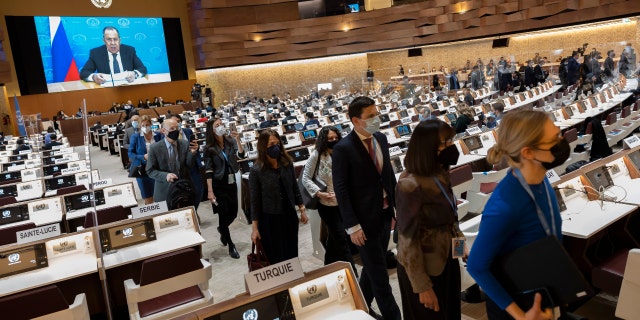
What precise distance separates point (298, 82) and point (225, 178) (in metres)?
24.6

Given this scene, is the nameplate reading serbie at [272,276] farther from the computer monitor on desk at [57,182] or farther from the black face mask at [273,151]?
the computer monitor on desk at [57,182]

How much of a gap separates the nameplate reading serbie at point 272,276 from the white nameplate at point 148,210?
228 cm

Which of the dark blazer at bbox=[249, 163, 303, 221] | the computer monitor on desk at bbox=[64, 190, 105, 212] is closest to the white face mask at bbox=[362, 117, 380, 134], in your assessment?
the dark blazer at bbox=[249, 163, 303, 221]

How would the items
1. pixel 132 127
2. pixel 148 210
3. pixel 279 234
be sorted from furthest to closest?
pixel 132 127, pixel 148 210, pixel 279 234

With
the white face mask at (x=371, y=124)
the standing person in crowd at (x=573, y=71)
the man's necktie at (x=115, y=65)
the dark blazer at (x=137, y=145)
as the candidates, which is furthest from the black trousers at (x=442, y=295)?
the man's necktie at (x=115, y=65)

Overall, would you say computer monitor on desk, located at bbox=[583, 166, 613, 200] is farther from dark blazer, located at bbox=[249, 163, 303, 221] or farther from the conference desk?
the conference desk

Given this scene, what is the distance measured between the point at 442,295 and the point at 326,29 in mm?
25372

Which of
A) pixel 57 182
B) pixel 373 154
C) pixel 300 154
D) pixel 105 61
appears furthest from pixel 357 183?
pixel 105 61

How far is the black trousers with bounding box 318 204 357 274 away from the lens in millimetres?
3682

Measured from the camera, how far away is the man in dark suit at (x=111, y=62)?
983 inches

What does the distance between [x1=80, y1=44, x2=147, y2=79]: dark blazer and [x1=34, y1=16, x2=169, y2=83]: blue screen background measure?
0.67 feet

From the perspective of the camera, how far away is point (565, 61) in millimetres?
16578

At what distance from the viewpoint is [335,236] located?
145 inches

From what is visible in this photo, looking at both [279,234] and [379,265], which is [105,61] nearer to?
[279,234]
